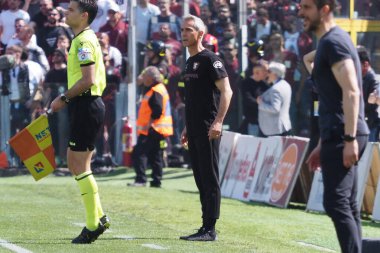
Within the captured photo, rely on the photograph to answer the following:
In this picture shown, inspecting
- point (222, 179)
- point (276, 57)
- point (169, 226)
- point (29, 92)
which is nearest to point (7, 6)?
point (29, 92)

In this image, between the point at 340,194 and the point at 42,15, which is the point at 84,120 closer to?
the point at 340,194

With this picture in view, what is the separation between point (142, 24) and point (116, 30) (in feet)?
1.71

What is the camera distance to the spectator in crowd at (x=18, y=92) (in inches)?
824

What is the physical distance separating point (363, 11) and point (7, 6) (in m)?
7.06

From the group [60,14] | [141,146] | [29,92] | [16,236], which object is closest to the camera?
[16,236]

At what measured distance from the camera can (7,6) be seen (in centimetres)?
2252

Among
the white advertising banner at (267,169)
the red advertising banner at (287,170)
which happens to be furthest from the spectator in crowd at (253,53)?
the red advertising banner at (287,170)

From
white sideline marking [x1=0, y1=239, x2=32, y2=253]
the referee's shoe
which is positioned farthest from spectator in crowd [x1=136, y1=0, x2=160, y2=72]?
white sideline marking [x1=0, y1=239, x2=32, y2=253]

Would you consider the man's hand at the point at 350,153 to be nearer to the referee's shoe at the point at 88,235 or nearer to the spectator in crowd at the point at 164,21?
the referee's shoe at the point at 88,235

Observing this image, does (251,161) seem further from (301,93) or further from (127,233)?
(127,233)

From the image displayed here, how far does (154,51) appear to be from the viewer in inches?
821

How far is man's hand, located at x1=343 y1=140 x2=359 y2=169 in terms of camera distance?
776 cm

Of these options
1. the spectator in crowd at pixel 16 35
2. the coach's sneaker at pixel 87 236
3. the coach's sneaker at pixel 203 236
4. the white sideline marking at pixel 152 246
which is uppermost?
the spectator in crowd at pixel 16 35

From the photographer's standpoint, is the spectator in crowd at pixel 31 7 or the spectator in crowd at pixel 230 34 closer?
the spectator in crowd at pixel 230 34
